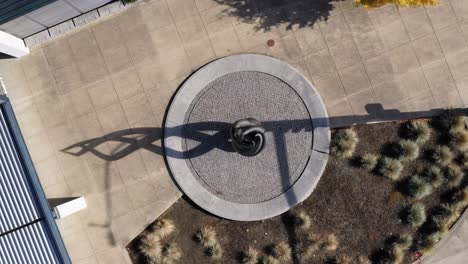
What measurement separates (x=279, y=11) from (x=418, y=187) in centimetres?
813

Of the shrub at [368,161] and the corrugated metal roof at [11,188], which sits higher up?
the corrugated metal roof at [11,188]

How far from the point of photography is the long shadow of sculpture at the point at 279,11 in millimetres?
15562

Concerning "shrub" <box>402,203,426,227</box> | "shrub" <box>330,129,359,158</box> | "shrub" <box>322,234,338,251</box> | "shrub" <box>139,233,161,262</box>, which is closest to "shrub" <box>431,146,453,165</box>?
"shrub" <box>402,203,426,227</box>

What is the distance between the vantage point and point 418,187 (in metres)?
15.4

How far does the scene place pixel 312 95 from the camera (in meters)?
15.6

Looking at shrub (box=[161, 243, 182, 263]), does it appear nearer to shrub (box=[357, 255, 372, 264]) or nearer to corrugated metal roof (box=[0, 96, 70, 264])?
corrugated metal roof (box=[0, 96, 70, 264])

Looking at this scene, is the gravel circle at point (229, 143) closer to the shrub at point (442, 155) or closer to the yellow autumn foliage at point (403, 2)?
the yellow autumn foliage at point (403, 2)

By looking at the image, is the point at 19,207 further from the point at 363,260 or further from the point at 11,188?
the point at 363,260

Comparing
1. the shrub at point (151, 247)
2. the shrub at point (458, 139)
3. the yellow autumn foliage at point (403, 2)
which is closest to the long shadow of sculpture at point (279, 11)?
the yellow autumn foliage at point (403, 2)

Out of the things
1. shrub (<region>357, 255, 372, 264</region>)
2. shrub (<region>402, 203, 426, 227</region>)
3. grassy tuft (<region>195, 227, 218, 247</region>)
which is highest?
grassy tuft (<region>195, 227, 218, 247</region>)

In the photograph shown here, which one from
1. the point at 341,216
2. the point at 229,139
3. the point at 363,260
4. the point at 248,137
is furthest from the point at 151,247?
the point at 363,260

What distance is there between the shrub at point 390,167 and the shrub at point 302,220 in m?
3.19

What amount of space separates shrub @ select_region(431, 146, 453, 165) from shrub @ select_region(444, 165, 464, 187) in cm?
25

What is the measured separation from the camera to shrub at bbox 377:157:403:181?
608 inches
